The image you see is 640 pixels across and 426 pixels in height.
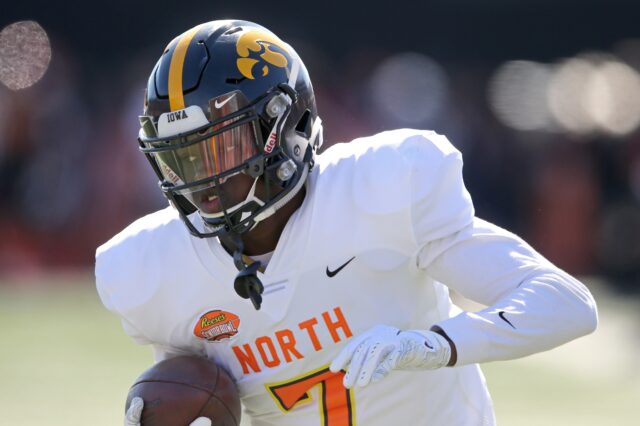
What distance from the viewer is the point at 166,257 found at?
2.69m

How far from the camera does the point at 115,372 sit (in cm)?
615

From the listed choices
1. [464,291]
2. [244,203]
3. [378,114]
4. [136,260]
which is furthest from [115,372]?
[378,114]


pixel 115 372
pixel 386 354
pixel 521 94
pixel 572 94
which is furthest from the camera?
pixel 572 94

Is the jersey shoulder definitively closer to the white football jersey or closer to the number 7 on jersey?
the white football jersey

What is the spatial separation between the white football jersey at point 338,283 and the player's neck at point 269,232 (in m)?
0.04

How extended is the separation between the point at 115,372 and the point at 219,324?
3.69 metres

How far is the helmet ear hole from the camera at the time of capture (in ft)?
8.96

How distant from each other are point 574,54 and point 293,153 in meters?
10.1

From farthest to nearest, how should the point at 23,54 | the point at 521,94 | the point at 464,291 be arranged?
the point at 521,94 < the point at 23,54 < the point at 464,291

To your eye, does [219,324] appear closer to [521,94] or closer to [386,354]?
[386,354]

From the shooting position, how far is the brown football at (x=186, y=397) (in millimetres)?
2549

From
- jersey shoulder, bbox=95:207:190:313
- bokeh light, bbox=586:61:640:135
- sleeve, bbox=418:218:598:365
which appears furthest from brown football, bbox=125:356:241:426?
bokeh light, bbox=586:61:640:135

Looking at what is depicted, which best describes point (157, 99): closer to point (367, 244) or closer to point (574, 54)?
point (367, 244)

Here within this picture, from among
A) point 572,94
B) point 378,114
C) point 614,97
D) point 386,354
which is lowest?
point 614,97
